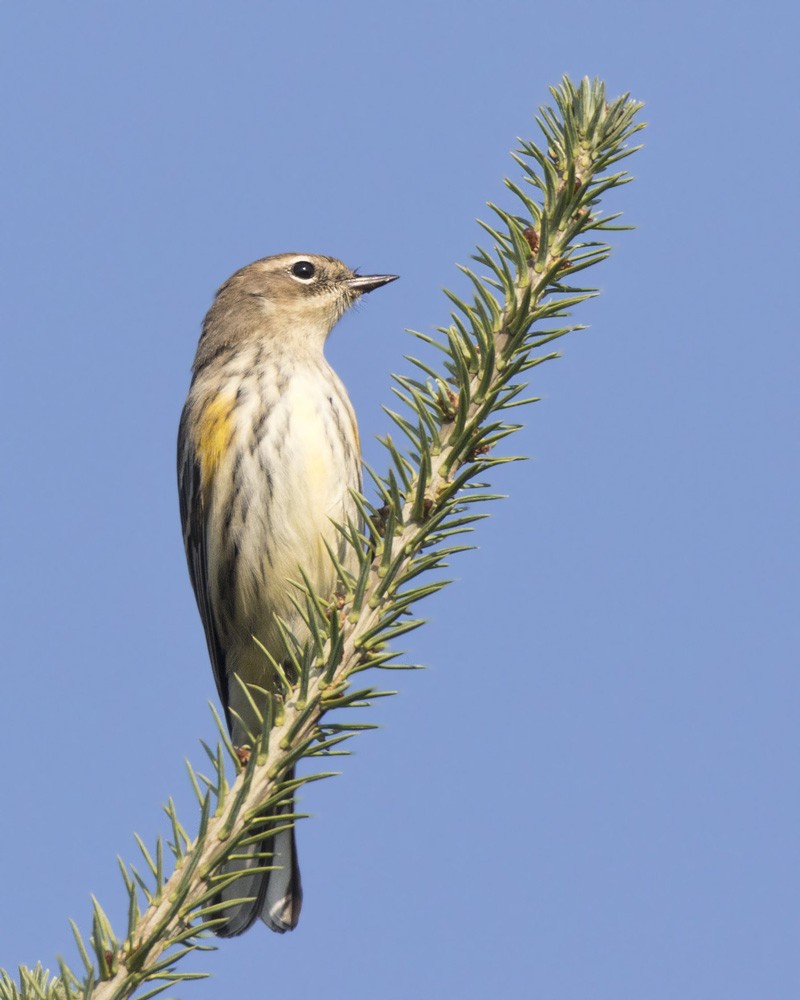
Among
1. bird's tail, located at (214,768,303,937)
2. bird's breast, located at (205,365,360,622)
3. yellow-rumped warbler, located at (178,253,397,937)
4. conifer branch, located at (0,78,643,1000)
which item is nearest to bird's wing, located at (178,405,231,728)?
yellow-rumped warbler, located at (178,253,397,937)

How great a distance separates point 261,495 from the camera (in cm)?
617

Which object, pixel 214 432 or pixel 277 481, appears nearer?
pixel 277 481

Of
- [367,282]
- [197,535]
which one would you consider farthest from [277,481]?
[367,282]

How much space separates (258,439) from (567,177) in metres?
3.27

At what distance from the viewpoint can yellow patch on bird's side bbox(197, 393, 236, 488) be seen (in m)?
6.36

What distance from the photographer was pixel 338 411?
6465mm

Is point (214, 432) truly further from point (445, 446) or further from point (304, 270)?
point (445, 446)

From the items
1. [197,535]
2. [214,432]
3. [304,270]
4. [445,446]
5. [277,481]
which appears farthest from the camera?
[304,270]

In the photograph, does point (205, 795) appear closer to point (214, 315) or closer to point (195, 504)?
point (195, 504)

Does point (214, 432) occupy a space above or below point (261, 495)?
above

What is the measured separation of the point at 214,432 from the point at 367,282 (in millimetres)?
1681

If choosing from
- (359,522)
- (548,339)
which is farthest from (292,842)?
(548,339)

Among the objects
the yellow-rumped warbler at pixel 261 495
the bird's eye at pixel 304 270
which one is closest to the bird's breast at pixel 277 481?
the yellow-rumped warbler at pixel 261 495

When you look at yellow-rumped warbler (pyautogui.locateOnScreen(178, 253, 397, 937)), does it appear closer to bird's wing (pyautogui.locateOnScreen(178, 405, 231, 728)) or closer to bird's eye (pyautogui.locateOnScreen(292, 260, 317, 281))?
bird's wing (pyautogui.locateOnScreen(178, 405, 231, 728))
